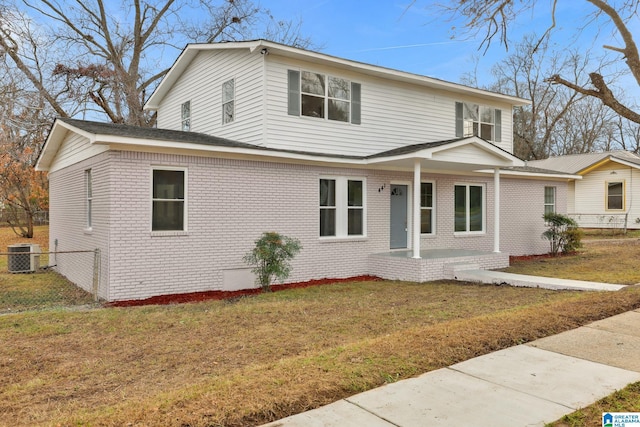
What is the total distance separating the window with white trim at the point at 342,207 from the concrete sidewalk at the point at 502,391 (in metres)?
7.14

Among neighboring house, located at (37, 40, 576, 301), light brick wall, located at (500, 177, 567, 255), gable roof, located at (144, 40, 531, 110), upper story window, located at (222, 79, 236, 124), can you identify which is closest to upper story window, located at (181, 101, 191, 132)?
neighboring house, located at (37, 40, 576, 301)

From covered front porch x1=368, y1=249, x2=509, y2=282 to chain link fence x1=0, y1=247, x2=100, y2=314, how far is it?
6821 mm

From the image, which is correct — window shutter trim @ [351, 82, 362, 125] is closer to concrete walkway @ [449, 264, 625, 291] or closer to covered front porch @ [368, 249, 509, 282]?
covered front porch @ [368, 249, 509, 282]

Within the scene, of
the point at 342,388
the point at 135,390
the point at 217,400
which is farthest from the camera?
the point at 135,390

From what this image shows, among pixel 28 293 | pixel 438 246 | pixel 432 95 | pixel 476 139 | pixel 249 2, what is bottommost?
pixel 28 293

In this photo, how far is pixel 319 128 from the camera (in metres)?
12.2

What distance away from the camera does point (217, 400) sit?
3.71 metres

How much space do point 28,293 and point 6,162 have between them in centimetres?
1430

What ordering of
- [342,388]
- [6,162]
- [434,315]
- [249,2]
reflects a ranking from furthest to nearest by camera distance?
[249,2], [6,162], [434,315], [342,388]

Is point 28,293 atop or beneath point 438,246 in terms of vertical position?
beneath

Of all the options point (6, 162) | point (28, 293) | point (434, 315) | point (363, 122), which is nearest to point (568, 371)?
point (434, 315)

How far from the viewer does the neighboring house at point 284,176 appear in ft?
30.9

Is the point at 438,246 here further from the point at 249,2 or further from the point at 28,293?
the point at 249,2

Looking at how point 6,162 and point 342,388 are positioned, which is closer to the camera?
point 342,388
